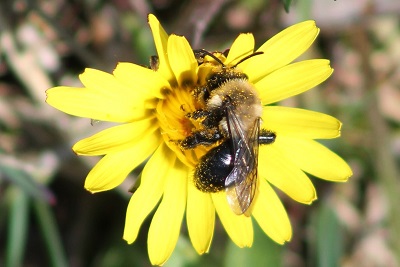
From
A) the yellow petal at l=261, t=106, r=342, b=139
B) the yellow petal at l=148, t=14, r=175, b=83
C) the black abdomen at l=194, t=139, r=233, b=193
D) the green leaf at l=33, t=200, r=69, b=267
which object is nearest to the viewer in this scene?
the yellow petal at l=148, t=14, r=175, b=83

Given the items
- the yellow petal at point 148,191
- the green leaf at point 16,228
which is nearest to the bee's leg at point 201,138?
the yellow petal at point 148,191

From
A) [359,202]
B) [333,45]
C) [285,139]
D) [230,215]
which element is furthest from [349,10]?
[230,215]

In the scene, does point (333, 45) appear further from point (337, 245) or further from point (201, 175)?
point (201, 175)

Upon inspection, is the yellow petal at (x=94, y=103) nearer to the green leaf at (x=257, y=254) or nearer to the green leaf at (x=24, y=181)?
the green leaf at (x=24, y=181)

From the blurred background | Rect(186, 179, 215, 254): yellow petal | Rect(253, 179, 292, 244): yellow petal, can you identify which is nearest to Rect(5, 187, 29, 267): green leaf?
the blurred background

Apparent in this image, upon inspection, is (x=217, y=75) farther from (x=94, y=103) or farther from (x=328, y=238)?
(x=328, y=238)

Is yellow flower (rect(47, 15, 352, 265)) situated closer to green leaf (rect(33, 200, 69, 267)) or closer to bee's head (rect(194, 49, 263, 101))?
bee's head (rect(194, 49, 263, 101))

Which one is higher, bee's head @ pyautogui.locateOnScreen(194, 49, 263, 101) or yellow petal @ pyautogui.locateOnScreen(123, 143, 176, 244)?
bee's head @ pyautogui.locateOnScreen(194, 49, 263, 101)
